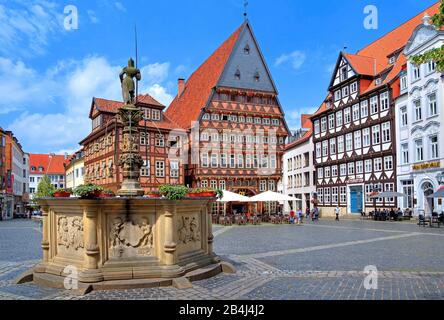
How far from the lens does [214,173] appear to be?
136ft

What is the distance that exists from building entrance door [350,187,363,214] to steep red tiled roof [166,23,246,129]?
16.9 m

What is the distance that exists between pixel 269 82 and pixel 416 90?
1653 cm

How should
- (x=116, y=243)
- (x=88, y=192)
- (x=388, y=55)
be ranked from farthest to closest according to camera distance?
1. (x=388, y=55)
2. (x=116, y=243)
3. (x=88, y=192)

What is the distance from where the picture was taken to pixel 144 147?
128 feet

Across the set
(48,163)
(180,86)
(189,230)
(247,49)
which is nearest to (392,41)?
(247,49)

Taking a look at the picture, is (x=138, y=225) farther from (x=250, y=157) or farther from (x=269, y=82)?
(x=269, y=82)

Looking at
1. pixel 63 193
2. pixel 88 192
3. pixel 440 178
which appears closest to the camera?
pixel 88 192

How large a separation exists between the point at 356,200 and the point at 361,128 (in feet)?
22.8

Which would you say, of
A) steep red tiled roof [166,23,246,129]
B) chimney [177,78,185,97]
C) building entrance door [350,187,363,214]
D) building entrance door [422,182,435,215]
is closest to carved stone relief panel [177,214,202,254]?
building entrance door [422,182,435,215]

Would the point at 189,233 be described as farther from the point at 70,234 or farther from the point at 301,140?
the point at 301,140

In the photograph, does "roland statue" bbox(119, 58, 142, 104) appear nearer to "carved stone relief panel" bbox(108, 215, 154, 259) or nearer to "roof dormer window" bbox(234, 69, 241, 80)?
"carved stone relief panel" bbox(108, 215, 154, 259)

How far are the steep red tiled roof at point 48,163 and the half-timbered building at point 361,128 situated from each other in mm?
63390

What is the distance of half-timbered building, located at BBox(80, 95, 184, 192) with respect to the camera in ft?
128
